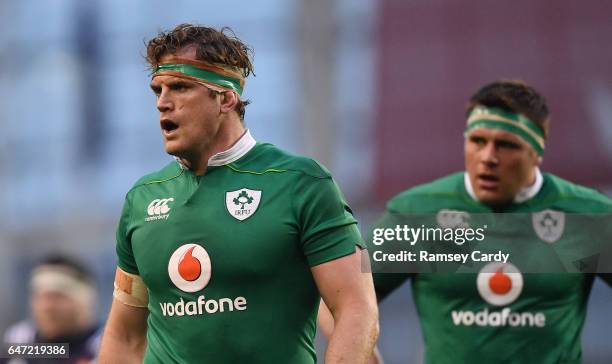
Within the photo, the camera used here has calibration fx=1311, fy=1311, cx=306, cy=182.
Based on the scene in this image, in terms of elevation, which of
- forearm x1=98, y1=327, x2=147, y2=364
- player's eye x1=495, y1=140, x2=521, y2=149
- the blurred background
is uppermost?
player's eye x1=495, y1=140, x2=521, y2=149

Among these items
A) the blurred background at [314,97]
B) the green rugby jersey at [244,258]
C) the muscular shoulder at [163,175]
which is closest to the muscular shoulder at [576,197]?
the green rugby jersey at [244,258]

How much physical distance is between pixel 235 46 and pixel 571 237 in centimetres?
244

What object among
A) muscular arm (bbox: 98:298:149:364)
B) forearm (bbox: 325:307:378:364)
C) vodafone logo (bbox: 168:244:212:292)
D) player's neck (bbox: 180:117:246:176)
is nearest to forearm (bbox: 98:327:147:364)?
muscular arm (bbox: 98:298:149:364)

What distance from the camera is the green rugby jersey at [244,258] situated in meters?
5.21

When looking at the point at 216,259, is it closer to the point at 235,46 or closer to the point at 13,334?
the point at 235,46

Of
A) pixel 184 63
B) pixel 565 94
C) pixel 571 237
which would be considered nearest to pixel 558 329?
pixel 571 237

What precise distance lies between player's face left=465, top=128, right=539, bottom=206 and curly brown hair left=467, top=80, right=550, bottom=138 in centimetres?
17

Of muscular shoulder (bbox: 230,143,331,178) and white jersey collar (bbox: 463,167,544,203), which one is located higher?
muscular shoulder (bbox: 230,143,331,178)

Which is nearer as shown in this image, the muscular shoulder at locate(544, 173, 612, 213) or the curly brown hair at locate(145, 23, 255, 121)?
the curly brown hair at locate(145, 23, 255, 121)

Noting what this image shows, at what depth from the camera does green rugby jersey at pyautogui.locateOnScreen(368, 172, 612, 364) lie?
22.8ft

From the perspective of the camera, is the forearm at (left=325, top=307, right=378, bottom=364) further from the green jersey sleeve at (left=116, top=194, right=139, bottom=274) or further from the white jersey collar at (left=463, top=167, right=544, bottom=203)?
the white jersey collar at (left=463, top=167, right=544, bottom=203)

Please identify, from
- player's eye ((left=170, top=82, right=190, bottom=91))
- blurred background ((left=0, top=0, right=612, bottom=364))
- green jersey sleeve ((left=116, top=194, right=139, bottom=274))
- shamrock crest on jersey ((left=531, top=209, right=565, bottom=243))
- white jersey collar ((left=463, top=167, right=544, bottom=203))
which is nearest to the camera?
player's eye ((left=170, top=82, right=190, bottom=91))

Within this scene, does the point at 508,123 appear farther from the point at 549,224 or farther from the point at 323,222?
the point at 323,222

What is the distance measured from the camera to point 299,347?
17.3ft
